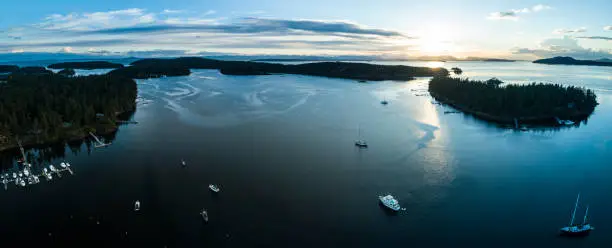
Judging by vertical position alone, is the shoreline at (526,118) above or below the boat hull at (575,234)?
above

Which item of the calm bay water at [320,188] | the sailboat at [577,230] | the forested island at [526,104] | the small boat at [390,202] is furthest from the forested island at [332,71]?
the sailboat at [577,230]

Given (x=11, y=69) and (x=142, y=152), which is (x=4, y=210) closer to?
(x=142, y=152)

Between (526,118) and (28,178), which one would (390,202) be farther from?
(526,118)

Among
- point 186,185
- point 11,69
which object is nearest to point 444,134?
point 186,185

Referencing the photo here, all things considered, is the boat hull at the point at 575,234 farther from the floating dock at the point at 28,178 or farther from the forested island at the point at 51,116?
the forested island at the point at 51,116

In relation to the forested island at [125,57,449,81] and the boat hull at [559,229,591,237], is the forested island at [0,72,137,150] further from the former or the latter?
the forested island at [125,57,449,81]

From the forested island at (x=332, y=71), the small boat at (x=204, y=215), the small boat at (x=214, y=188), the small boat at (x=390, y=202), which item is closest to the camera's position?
the small boat at (x=204, y=215)

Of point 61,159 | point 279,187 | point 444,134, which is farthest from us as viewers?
point 444,134
